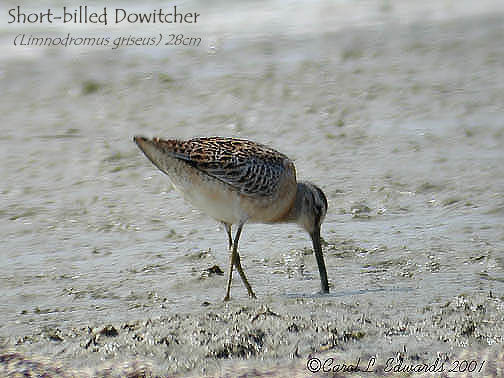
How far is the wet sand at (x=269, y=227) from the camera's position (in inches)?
135

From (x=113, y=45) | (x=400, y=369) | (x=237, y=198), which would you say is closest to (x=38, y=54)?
(x=113, y=45)

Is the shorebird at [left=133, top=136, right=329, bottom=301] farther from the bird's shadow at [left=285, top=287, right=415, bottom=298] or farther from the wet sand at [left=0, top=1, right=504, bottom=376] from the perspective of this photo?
the wet sand at [left=0, top=1, right=504, bottom=376]

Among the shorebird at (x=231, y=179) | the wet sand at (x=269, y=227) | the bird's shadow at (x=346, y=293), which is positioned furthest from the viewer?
the shorebird at (x=231, y=179)

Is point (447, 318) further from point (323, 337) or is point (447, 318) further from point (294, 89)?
point (294, 89)

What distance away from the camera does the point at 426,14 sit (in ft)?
34.1

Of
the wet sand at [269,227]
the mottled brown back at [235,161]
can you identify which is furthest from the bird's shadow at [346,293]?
the mottled brown back at [235,161]

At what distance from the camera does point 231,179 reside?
14.2 feet

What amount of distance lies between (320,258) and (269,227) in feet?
3.13

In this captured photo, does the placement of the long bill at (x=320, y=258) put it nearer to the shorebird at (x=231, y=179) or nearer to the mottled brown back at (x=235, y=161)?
the shorebird at (x=231, y=179)

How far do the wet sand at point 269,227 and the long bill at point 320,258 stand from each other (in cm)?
7

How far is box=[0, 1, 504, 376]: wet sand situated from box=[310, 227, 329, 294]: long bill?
0.22 feet

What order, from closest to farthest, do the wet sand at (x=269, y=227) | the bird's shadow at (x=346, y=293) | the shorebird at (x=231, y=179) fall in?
the wet sand at (x=269, y=227) < the bird's shadow at (x=346, y=293) < the shorebird at (x=231, y=179)

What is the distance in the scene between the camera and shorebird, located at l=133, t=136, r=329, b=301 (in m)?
4.23

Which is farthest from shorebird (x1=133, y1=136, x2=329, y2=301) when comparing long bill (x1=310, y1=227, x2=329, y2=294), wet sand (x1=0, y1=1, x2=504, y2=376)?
wet sand (x1=0, y1=1, x2=504, y2=376)
